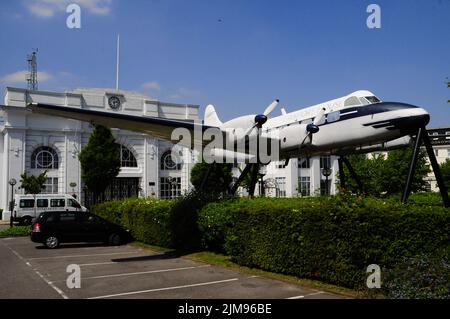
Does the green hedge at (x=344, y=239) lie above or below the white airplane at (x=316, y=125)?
below

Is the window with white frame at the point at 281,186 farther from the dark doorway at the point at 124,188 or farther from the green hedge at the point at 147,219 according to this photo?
the green hedge at the point at 147,219

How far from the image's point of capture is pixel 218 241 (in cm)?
1470

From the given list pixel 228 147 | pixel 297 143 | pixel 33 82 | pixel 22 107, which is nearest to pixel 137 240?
pixel 228 147

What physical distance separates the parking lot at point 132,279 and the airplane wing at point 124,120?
4952 millimetres

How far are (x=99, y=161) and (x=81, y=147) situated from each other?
12.4 metres

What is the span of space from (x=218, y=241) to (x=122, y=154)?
128ft

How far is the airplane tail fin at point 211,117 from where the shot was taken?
22659 millimetres

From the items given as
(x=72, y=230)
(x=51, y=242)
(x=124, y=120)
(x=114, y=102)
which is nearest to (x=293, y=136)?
(x=124, y=120)

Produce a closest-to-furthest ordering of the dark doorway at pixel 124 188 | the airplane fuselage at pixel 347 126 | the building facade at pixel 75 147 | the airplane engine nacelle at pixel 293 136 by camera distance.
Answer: the airplane fuselage at pixel 347 126 < the airplane engine nacelle at pixel 293 136 < the building facade at pixel 75 147 < the dark doorway at pixel 124 188

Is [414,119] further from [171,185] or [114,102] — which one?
[171,185]

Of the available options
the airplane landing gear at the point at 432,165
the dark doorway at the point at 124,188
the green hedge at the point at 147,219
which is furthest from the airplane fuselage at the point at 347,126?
the dark doorway at the point at 124,188

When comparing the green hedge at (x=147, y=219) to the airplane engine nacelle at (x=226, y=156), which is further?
the airplane engine nacelle at (x=226, y=156)
